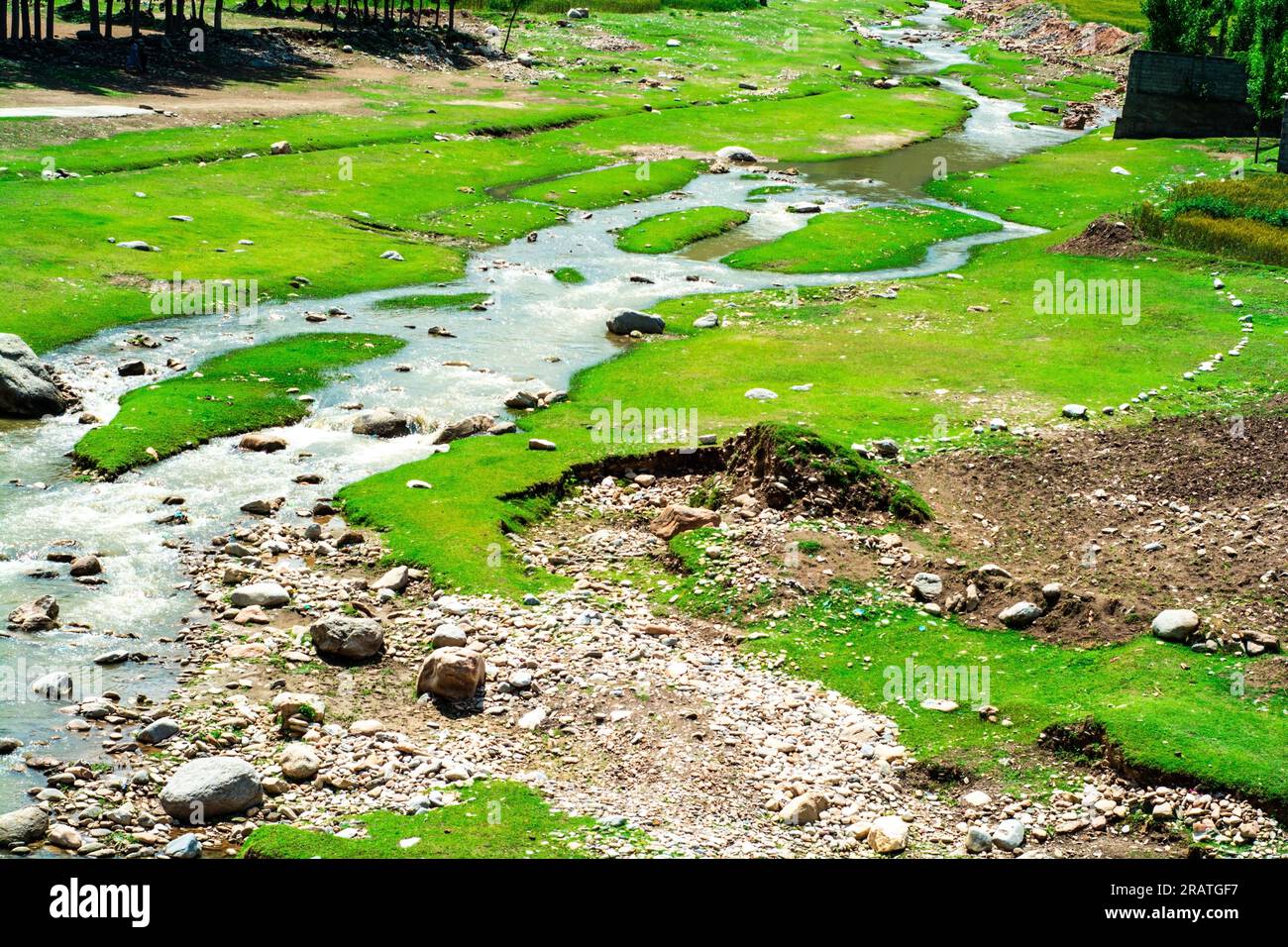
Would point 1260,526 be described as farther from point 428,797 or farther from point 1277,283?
point 1277,283

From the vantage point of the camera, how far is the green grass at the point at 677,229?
50531 mm

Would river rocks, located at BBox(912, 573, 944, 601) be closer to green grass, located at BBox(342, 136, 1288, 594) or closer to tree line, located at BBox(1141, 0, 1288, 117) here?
green grass, located at BBox(342, 136, 1288, 594)

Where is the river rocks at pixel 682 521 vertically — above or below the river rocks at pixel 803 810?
above

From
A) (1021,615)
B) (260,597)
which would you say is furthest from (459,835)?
(1021,615)

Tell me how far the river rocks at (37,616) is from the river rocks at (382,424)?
10358 millimetres

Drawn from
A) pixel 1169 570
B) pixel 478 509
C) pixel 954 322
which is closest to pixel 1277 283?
pixel 954 322

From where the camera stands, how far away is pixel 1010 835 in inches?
612

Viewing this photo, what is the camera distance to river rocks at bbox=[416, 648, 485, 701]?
1848cm

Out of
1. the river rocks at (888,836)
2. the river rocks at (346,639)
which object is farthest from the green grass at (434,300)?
the river rocks at (888,836)

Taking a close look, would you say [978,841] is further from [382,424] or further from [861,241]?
[861,241]

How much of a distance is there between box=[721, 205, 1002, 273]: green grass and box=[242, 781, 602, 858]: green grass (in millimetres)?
34647

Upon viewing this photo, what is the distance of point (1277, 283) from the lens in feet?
137

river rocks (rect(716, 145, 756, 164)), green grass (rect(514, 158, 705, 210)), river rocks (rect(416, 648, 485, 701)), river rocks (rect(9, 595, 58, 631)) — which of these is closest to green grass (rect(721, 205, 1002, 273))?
green grass (rect(514, 158, 705, 210))

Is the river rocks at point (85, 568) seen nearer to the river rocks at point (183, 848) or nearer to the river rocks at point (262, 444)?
the river rocks at point (262, 444)
